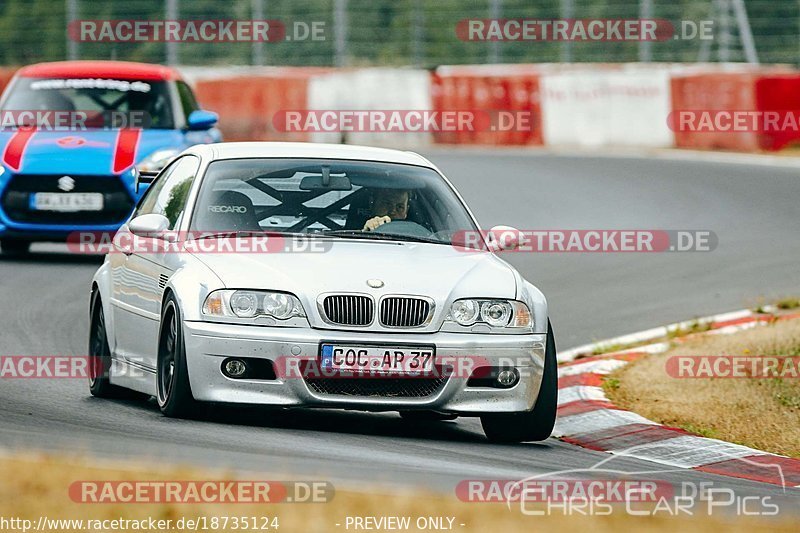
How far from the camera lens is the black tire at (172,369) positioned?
7695mm

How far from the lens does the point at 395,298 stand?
303 inches

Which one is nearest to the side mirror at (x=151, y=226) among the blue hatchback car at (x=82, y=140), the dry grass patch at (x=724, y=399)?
the dry grass patch at (x=724, y=399)

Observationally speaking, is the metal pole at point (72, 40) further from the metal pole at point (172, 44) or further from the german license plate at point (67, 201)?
the german license plate at point (67, 201)

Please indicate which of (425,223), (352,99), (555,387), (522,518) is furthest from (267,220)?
(352,99)

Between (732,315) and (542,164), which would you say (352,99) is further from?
(732,315)

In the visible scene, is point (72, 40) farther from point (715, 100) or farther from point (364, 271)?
point (364, 271)

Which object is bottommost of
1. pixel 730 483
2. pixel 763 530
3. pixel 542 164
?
pixel 542 164

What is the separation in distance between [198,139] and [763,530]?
36.8 ft

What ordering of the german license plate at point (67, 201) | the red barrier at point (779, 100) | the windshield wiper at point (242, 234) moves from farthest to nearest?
the red barrier at point (779, 100) < the german license plate at point (67, 201) < the windshield wiper at point (242, 234)

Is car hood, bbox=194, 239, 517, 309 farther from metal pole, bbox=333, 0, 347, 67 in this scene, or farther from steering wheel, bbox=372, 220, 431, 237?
metal pole, bbox=333, 0, 347, 67

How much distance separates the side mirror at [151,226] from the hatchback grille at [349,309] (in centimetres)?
122

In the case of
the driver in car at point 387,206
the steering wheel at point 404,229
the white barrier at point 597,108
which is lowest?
the white barrier at point 597,108

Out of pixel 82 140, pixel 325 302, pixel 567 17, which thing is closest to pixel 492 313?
pixel 325 302

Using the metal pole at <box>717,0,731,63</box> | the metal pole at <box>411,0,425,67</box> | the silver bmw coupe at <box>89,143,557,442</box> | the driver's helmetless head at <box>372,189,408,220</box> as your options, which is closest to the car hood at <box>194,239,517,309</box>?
the silver bmw coupe at <box>89,143,557,442</box>
